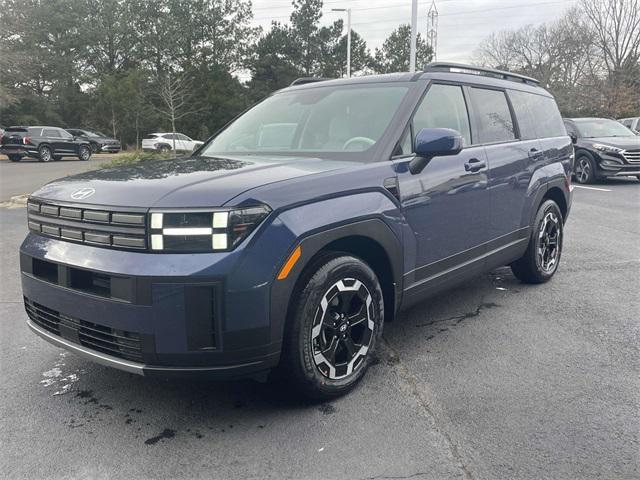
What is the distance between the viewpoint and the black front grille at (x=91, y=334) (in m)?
2.58

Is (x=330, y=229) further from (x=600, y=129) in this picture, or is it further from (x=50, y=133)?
(x=50, y=133)

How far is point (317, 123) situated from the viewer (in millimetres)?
3939

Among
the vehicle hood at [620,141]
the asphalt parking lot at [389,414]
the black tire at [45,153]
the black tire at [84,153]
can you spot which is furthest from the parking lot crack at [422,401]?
the black tire at [84,153]

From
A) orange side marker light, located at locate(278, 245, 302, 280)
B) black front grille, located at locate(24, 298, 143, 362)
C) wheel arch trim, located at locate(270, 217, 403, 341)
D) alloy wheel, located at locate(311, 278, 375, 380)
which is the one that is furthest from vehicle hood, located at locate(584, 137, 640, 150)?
black front grille, located at locate(24, 298, 143, 362)

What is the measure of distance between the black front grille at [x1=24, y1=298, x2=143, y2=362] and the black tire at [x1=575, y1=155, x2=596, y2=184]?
47.2 ft

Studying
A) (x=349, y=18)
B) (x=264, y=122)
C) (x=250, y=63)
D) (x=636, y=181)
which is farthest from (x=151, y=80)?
(x=264, y=122)

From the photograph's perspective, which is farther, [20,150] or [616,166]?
[20,150]

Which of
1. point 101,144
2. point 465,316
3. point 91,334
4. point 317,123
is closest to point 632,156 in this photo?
point 465,316

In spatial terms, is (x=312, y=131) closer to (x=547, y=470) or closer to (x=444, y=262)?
(x=444, y=262)

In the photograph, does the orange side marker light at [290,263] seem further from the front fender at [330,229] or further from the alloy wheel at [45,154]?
the alloy wheel at [45,154]

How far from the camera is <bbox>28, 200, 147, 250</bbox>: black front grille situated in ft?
8.35

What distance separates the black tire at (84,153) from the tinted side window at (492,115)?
27.1 meters

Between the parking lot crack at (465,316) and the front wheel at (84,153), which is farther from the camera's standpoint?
the front wheel at (84,153)

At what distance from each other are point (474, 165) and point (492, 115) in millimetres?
763
